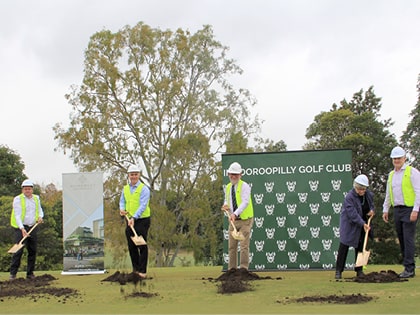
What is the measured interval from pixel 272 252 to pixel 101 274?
11.7 feet

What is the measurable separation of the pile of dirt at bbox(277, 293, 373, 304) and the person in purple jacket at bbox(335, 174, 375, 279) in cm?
240

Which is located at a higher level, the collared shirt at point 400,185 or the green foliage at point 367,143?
the green foliage at point 367,143

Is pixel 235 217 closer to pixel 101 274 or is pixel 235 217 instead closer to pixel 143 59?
pixel 101 274

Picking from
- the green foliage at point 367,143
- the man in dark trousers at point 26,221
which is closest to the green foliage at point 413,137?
the green foliage at point 367,143

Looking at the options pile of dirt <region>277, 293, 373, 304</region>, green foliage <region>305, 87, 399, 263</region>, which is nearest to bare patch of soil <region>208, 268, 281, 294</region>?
pile of dirt <region>277, 293, 373, 304</region>

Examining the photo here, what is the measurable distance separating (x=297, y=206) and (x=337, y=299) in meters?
5.01

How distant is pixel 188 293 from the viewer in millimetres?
8234

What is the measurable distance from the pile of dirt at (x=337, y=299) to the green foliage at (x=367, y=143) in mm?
28324

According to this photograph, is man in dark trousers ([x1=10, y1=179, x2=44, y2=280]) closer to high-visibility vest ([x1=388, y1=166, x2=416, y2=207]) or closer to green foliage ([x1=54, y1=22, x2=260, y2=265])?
high-visibility vest ([x1=388, y1=166, x2=416, y2=207])

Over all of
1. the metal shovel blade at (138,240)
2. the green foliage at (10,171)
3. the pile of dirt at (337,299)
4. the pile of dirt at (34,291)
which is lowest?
the pile of dirt at (34,291)

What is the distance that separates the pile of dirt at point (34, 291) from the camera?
8.38 metres

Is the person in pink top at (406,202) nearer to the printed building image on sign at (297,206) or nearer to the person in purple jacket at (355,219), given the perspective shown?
the person in purple jacket at (355,219)

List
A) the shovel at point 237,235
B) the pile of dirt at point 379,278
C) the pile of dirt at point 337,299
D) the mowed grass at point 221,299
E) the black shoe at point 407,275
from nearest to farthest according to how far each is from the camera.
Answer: the mowed grass at point 221,299 → the pile of dirt at point 337,299 → the pile of dirt at point 379,278 → the black shoe at point 407,275 → the shovel at point 237,235

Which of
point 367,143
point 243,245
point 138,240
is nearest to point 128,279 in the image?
point 138,240
